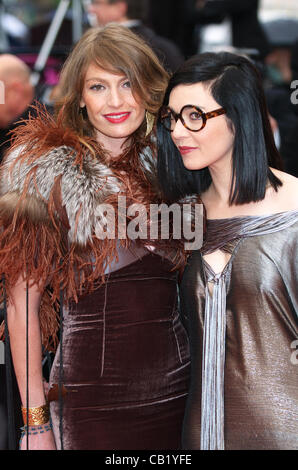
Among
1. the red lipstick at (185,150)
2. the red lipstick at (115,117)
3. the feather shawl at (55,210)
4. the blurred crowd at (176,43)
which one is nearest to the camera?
the feather shawl at (55,210)

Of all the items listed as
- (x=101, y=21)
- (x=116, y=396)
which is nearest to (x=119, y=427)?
(x=116, y=396)

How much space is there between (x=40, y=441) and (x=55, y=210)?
0.69 metres

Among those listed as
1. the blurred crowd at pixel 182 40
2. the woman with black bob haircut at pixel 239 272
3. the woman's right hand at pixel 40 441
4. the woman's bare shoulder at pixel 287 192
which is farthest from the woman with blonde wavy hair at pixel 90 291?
the blurred crowd at pixel 182 40

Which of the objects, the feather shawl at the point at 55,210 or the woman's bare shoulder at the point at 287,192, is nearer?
the feather shawl at the point at 55,210

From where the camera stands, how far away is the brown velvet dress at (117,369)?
1912 millimetres

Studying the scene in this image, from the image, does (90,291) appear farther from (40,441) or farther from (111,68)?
(111,68)

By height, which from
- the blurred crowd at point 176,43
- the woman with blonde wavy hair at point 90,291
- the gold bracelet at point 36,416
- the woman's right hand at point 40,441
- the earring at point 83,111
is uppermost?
the blurred crowd at point 176,43

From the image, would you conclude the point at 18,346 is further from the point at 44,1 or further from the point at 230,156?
the point at 44,1

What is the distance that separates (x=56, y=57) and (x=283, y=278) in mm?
4049

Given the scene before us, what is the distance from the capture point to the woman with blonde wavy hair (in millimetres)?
1860

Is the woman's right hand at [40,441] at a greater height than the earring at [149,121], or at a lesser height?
lesser

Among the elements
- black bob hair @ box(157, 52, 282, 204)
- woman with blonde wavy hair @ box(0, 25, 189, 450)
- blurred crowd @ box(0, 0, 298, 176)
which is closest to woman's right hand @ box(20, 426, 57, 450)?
woman with blonde wavy hair @ box(0, 25, 189, 450)

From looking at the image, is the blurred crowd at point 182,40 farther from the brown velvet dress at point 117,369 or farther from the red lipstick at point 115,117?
the brown velvet dress at point 117,369

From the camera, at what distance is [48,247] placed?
6.14 feet
